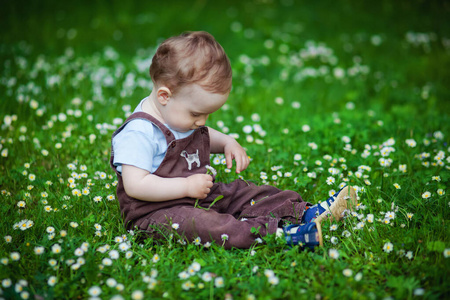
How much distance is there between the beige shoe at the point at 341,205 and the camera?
8.89ft

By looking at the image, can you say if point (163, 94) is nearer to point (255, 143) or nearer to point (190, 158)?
point (190, 158)

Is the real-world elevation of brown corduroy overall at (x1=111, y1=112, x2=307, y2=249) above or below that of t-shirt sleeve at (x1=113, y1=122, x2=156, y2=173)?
below

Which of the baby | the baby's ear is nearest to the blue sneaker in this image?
the baby

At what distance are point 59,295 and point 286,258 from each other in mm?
1230

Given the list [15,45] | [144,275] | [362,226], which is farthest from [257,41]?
[144,275]

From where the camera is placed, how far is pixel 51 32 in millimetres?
7344

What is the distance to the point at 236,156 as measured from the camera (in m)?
2.98

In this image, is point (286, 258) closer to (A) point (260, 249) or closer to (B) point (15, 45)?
(A) point (260, 249)

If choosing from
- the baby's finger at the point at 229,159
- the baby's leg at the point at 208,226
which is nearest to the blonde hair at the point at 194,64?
the baby's finger at the point at 229,159

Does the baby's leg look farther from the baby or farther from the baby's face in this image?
the baby's face

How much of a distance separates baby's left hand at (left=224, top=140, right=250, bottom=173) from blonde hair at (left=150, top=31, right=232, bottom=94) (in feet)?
1.86

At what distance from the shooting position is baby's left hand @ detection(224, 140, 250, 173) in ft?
9.67

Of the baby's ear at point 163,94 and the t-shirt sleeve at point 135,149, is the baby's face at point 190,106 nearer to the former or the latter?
the baby's ear at point 163,94

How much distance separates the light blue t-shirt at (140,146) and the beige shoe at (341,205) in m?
1.08
